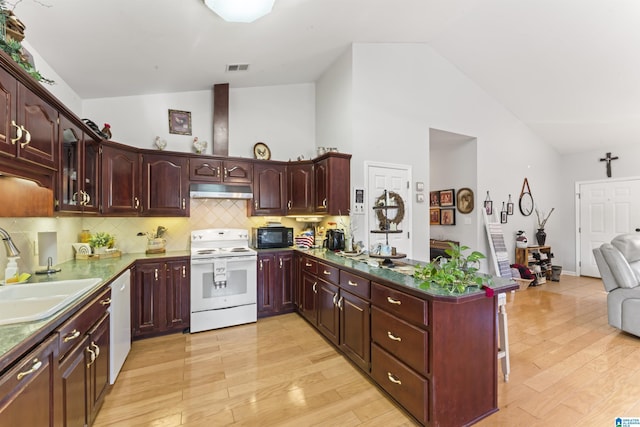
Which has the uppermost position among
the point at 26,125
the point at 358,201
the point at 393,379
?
the point at 26,125

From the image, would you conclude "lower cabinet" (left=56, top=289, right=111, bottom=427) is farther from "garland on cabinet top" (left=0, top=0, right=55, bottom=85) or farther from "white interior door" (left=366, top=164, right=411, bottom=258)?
"white interior door" (left=366, top=164, right=411, bottom=258)

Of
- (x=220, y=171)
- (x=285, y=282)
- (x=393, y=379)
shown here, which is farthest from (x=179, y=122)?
(x=393, y=379)

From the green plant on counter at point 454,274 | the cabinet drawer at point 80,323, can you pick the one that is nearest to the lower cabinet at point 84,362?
the cabinet drawer at point 80,323

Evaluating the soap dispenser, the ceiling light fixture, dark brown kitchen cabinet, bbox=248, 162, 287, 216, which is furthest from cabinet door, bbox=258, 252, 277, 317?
the ceiling light fixture

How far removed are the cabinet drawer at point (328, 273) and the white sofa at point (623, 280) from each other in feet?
10.9

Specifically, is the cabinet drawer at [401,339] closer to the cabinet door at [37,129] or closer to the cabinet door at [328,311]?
the cabinet door at [328,311]

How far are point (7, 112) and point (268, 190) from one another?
8.80 feet

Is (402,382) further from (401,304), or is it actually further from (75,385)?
(75,385)

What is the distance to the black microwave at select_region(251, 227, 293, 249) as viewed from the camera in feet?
12.5

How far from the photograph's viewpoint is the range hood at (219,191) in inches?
137

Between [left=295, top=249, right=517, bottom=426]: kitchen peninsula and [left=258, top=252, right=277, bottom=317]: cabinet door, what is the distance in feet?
5.38

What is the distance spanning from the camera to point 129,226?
11.2 ft

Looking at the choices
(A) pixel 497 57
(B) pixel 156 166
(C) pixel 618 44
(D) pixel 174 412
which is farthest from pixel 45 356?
(C) pixel 618 44

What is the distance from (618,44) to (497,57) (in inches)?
52.2
